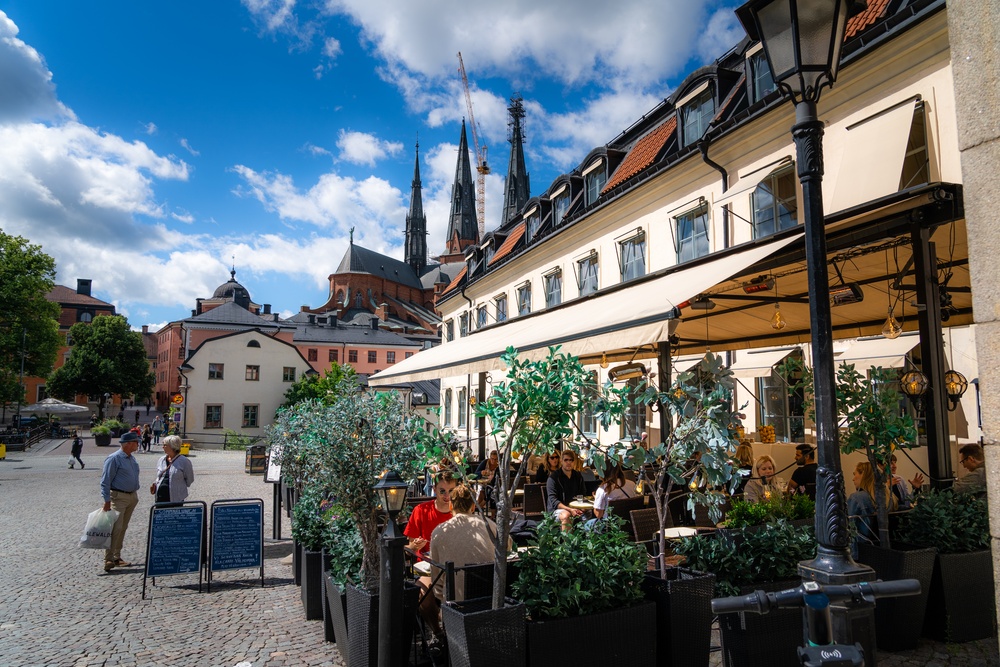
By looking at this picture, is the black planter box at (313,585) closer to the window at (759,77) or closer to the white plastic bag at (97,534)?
the white plastic bag at (97,534)

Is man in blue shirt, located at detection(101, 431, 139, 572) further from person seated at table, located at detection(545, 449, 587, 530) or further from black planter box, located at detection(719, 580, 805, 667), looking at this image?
black planter box, located at detection(719, 580, 805, 667)

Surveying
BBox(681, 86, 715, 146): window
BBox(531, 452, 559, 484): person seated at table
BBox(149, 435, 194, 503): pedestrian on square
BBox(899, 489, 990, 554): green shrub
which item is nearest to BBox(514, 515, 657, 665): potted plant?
BBox(899, 489, 990, 554): green shrub

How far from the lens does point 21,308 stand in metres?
34.8

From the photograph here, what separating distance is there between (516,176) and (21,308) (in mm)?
60879

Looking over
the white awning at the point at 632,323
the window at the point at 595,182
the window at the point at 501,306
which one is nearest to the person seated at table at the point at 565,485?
the white awning at the point at 632,323

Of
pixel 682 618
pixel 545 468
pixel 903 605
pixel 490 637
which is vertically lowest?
pixel 903 605

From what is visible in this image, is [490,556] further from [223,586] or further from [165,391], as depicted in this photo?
[165,391]

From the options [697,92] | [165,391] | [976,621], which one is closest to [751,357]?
[697,92]

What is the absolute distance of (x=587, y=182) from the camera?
71.0ft

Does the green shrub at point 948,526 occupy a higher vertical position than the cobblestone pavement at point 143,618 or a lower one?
higher

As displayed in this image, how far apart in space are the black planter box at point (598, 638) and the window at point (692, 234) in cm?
1240

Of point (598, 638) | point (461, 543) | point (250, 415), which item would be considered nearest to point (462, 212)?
point (250, 415)

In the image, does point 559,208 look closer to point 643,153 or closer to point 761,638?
point 643,153

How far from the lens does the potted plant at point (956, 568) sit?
16.0 ft
